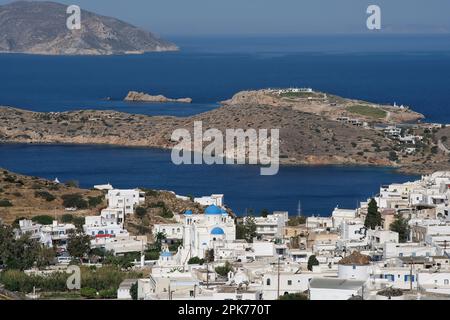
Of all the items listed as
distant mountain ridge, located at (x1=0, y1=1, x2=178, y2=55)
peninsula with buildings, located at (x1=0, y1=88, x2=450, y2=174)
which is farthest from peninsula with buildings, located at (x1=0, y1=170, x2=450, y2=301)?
distant mountain ridge, located at (x1=0, y1=1, x2=178, y2=55)

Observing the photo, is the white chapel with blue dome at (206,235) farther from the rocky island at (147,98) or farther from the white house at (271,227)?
the rocky island at (147,98)

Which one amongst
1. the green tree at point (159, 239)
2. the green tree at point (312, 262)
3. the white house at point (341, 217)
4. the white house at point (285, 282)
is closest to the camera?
the white house at point (285, 282)

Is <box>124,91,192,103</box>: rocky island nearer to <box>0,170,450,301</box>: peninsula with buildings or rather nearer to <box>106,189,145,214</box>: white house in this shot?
<box>0,170,450,301</box>: peninsula with buildings

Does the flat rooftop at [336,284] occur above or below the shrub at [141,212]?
above

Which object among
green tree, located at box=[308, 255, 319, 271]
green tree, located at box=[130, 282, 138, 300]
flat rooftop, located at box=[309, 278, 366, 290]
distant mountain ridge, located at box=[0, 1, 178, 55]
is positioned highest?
distant mountain ridge, located at box=[0, 1, 178, 55]

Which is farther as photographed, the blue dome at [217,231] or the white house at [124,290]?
the blue dome at [217,231]

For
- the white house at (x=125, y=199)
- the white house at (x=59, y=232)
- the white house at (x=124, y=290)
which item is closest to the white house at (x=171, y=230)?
the white house at (x=59, y=232)
